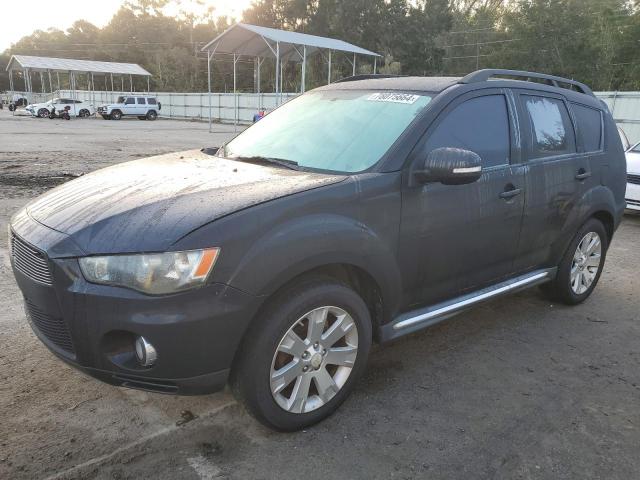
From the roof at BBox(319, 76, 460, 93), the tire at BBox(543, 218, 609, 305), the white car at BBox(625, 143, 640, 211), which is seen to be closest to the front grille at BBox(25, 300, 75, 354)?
the roof at BBox(319, 76, 460, 93)

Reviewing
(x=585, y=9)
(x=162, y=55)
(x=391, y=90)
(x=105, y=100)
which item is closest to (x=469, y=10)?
(x=585, y=9)

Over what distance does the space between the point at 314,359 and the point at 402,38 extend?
52475 mm

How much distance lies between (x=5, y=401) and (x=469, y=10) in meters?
67.2

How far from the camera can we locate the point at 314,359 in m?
2.75

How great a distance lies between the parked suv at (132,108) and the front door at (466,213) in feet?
125

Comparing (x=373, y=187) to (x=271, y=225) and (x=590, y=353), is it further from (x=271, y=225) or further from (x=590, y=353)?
(x=590, y=353)

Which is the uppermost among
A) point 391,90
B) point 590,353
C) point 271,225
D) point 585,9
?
point 585,9

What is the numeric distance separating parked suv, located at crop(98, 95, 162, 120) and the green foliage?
360 inches

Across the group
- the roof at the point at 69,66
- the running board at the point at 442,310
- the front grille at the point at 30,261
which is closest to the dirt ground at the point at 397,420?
the running board at the point at 442,310

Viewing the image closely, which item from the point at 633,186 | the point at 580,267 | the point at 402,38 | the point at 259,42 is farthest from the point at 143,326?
the point at 402,38

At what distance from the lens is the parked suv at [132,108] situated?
1485 inches

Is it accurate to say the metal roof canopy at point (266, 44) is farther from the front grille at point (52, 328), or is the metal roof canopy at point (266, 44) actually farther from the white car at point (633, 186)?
the front grille at point (52, 328)

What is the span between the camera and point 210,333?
2.32 m

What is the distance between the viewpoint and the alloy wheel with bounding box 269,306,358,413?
2.64 m
